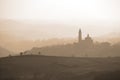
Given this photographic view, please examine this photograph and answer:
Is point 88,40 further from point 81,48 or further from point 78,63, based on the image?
point 78,63

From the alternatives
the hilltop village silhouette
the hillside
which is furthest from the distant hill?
the hillside

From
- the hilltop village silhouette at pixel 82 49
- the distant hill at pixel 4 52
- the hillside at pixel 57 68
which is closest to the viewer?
the hillside at pixel 57 68

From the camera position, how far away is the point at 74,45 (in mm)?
77562

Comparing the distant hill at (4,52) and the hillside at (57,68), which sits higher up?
the distant hill at (4,52)

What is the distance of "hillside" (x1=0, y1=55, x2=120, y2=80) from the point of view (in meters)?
31.6

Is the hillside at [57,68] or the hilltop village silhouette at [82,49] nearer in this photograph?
the hillside at [57,68]

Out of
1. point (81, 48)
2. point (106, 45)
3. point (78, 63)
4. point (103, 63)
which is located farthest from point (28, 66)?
point (106, 45)

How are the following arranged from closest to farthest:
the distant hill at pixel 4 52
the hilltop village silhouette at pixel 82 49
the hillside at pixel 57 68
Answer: the hillside at pixel 57 68 < the hilltop village silhouette at pixel 82 49 < the distant hill at pixel 4 52

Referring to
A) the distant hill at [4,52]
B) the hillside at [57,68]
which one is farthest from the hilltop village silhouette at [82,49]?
the hillside at [57,68]

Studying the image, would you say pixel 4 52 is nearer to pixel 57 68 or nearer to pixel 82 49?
pixel 82 49

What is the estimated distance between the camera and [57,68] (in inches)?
1430

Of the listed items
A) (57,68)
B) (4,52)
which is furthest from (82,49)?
(57,68)

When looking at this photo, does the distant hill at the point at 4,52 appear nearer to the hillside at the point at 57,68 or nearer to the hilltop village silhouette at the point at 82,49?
the hilltop village silhouette at the point at 82,49

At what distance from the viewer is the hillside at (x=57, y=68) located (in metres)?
31.6
